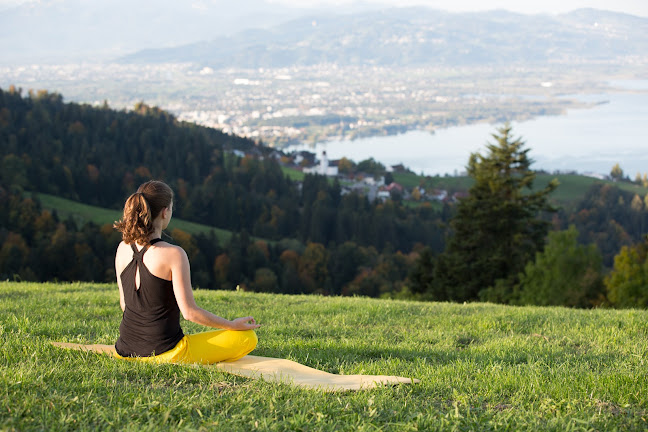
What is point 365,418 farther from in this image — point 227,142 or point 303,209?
point 227,142

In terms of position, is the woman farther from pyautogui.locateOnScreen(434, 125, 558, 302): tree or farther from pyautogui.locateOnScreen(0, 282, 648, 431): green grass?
pyautogui.locateOnScreen(434, 125, 558, 302): tree

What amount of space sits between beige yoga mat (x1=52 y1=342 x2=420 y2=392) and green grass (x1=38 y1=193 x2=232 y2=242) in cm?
8135

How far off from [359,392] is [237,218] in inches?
4029

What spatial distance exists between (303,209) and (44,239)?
47893mm

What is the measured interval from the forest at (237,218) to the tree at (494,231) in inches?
8.3

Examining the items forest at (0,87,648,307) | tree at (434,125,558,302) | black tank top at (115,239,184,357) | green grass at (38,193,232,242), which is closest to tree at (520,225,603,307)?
forest at (0,87,648,307)

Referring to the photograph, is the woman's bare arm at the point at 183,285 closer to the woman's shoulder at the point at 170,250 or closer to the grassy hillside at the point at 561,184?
the woman's shoulder at the point at 170,250

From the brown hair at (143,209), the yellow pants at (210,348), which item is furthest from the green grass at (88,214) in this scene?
the brown hair at (143,209)

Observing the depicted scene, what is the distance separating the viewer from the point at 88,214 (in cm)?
8688

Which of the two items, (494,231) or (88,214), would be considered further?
(88,214)

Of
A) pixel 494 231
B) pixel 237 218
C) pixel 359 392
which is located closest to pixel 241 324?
pixel 359 392

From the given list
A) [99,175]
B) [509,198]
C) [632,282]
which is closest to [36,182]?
[99,175]

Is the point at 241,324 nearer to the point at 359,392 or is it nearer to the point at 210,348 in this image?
the point at 210,348

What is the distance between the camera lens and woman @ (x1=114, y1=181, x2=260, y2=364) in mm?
4746
